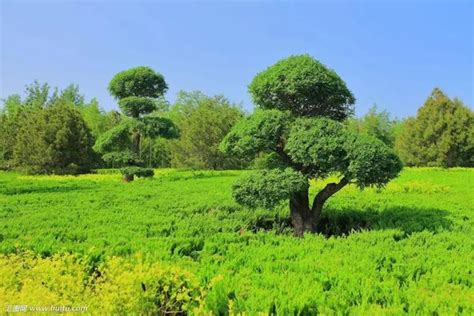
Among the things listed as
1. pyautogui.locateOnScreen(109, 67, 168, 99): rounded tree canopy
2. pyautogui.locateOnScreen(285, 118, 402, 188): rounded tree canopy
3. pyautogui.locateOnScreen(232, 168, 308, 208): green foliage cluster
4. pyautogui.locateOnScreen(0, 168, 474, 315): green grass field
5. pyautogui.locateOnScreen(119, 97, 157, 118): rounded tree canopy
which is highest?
pyautogui.locateOnScreen(109, 67, 168, 99): rounded tree canopy

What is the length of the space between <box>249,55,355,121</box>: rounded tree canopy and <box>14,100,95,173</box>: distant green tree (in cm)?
2504

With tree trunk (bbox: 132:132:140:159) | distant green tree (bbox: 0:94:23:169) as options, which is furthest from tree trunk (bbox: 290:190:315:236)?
distant green tree (bbox: 0:94:23:169)

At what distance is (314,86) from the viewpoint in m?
7.31

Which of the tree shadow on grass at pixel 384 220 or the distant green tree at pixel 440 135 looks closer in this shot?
the tree shadow on grass at pixel 384 220

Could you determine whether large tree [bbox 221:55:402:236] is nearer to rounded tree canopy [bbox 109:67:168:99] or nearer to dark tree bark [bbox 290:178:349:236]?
dark tree bark [bbox 290:178:349:236]

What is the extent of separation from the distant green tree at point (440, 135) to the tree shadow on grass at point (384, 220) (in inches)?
1110

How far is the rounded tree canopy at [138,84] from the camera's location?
20000mm

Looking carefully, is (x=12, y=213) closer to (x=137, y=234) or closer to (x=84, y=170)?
(x=137, y=234)

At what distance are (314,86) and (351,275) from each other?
4075 millimetres

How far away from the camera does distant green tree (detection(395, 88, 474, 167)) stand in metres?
33.5

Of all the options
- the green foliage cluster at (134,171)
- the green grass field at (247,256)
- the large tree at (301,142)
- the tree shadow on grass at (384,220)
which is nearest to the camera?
the green grass field at (247,256)

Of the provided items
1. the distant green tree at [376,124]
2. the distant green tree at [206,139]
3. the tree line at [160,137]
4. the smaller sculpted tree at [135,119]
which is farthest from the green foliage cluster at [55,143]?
the distant green tree at [376,124]

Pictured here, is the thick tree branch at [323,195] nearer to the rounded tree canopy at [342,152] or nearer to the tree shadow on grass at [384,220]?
the rounded tree canopy at [342,152]

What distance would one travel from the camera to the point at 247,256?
197 inches
